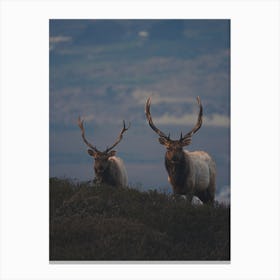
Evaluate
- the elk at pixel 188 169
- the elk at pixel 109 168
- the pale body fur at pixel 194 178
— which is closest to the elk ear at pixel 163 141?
the elk at pixel 188 169

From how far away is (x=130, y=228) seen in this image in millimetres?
9375

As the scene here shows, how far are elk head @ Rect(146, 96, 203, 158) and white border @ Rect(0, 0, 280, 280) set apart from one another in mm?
787

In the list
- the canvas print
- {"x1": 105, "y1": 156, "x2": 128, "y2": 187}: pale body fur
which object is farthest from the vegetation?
{"x1": 105, "y1": 156, "x2": 128, "y2": 187}: pale body fur

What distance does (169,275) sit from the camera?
9.23m

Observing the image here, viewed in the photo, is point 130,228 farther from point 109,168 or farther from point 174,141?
point 109,168

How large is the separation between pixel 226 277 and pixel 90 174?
3037 millimetres

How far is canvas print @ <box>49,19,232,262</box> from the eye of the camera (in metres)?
9.71

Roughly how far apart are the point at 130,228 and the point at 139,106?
1.88 meters

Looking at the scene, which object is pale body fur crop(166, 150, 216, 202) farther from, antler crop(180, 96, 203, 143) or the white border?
the white border

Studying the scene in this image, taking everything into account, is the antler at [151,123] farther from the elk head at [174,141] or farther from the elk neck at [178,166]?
the elk neck at [178,166]

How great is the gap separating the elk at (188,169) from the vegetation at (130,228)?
32.4 inches

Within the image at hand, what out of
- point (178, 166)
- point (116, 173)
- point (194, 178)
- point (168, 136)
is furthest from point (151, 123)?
point (116, 173)
